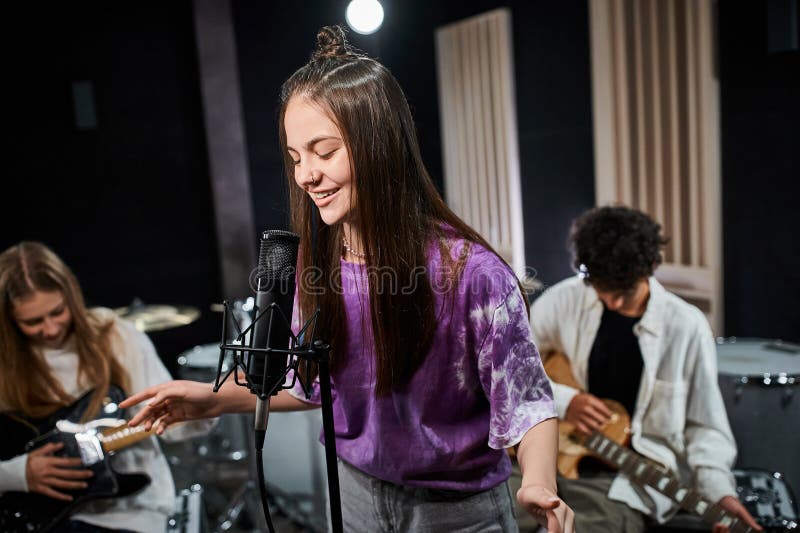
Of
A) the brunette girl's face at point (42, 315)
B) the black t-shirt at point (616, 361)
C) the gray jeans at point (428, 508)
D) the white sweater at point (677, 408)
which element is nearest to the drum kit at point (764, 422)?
the white sweater at point (677, 408)

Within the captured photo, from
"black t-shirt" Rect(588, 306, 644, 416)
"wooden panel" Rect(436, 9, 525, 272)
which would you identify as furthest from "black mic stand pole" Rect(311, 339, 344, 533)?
"wooden panel" Rect(436, 9, 525, 272)

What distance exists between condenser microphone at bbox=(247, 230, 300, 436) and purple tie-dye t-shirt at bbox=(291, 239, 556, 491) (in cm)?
19

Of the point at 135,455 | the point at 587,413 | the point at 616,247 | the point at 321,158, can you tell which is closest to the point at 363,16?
the point at 616,247

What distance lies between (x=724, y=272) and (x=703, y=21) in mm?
1188

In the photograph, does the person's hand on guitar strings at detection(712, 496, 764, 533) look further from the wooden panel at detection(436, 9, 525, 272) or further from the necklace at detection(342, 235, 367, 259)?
the wooden panel at detection(436, 9, 525, 272)

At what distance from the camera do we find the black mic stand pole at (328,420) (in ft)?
3.81

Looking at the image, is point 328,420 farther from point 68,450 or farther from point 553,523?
point 68,450

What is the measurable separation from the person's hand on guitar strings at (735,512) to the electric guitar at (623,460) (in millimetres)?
14

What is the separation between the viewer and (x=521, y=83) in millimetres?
4586

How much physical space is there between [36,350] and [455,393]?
171cm

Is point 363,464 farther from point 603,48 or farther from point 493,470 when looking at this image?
point 603,48

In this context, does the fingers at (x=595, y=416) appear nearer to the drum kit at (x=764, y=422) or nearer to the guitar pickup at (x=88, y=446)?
the drum kit at (x=764, y=422)

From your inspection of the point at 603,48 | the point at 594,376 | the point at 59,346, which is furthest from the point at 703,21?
the point at 59,346

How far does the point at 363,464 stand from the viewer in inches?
58.1
